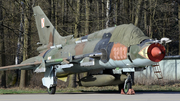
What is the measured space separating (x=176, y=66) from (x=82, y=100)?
66.9ft

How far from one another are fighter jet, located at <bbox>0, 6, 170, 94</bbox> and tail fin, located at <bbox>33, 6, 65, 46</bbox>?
3.07ft

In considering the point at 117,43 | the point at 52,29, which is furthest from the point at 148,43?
the point at 52,29

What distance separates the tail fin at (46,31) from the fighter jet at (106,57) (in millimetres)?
937

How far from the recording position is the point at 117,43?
13.6 meters

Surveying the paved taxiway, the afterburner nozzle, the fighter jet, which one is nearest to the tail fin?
the fighter jet

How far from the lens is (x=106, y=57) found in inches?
546

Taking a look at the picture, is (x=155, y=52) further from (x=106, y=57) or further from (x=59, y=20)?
(x=59, y=20)

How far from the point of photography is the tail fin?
18266 mm

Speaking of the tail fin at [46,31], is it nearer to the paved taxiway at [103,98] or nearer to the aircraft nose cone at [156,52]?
the paved taxiway at [103,98]

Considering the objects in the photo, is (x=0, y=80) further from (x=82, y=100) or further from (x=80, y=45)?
(x=82, y=100)

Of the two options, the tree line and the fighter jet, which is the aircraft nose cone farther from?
the tree line

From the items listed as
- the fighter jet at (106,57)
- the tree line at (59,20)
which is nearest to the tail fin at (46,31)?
the fighter jet at (106,57)

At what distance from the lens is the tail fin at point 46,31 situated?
1827cm

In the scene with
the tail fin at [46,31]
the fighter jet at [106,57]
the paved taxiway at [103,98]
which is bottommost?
the paved taxiway at [103,98]
